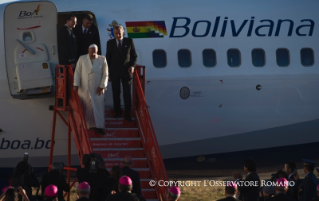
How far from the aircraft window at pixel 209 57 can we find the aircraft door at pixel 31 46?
13.1 ft

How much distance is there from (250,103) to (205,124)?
4.54 ft

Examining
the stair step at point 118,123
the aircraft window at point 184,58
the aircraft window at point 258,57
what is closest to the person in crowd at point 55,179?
the stair step at point 118,123

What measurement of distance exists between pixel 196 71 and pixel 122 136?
2.97m

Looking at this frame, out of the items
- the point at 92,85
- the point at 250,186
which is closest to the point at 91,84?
the point at 92,85

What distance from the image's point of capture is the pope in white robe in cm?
1322

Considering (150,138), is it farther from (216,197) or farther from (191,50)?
(216,197)

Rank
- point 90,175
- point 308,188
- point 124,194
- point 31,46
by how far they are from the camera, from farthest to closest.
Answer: point 31,46, point 308,188, point 90,175, point 124,194

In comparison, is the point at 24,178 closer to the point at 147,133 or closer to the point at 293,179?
the point at 147,133

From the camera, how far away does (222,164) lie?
52.0ft

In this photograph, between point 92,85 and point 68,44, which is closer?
point 92,85

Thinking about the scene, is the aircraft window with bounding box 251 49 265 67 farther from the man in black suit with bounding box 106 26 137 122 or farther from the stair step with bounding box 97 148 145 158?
the stair step with bounding box 97 148 145 158

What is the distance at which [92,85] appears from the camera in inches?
524

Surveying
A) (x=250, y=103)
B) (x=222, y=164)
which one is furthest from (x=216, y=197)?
(x=250, y=103)

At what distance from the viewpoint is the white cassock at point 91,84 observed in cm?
1321
